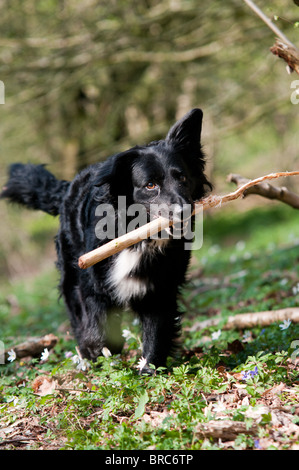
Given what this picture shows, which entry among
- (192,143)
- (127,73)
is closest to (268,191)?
(192,143)

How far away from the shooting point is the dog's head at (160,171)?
3932mm

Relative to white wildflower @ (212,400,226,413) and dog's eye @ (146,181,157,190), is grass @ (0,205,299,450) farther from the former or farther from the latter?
dog's eye @ (146,181,157,190)

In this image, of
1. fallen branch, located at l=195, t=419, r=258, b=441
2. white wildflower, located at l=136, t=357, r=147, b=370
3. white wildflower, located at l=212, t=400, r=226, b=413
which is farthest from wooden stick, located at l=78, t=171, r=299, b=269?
fallen branch, located at l=195, t=419, r=258, b=441

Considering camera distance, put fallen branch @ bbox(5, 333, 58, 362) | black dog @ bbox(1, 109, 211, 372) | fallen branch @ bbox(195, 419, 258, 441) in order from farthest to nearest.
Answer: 1. fallen branch @ bbox(5, 333, 58, 362)
2. black dog @ bbox(1, 109, 211, 372)
3. fallen branch @ bbox(195, 419, 258, 441)

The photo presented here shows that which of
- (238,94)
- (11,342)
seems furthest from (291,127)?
(11,342)

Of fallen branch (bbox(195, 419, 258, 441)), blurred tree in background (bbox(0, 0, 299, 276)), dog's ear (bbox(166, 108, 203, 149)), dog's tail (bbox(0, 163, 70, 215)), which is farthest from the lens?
blurred tree in background (bbox(0, 0, 299, 276))

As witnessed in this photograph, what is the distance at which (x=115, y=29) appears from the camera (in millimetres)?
8906

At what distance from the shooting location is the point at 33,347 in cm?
476

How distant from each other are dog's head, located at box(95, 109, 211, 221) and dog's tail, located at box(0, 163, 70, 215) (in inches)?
52.7

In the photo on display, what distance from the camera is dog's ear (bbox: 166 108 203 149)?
13.8ft

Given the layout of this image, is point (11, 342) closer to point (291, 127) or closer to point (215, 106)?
point (215, 106)

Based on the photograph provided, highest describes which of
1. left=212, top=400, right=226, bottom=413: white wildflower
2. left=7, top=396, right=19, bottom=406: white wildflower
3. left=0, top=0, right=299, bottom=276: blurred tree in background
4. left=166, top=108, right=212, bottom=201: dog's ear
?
left=0, top=0, right=299, bottom=276: blurred tree in background

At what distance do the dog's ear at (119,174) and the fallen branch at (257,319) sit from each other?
1.85 metres

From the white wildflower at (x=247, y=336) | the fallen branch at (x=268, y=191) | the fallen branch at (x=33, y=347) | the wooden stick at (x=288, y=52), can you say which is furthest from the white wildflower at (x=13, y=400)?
the wooden stick at (x=288, y=52)
